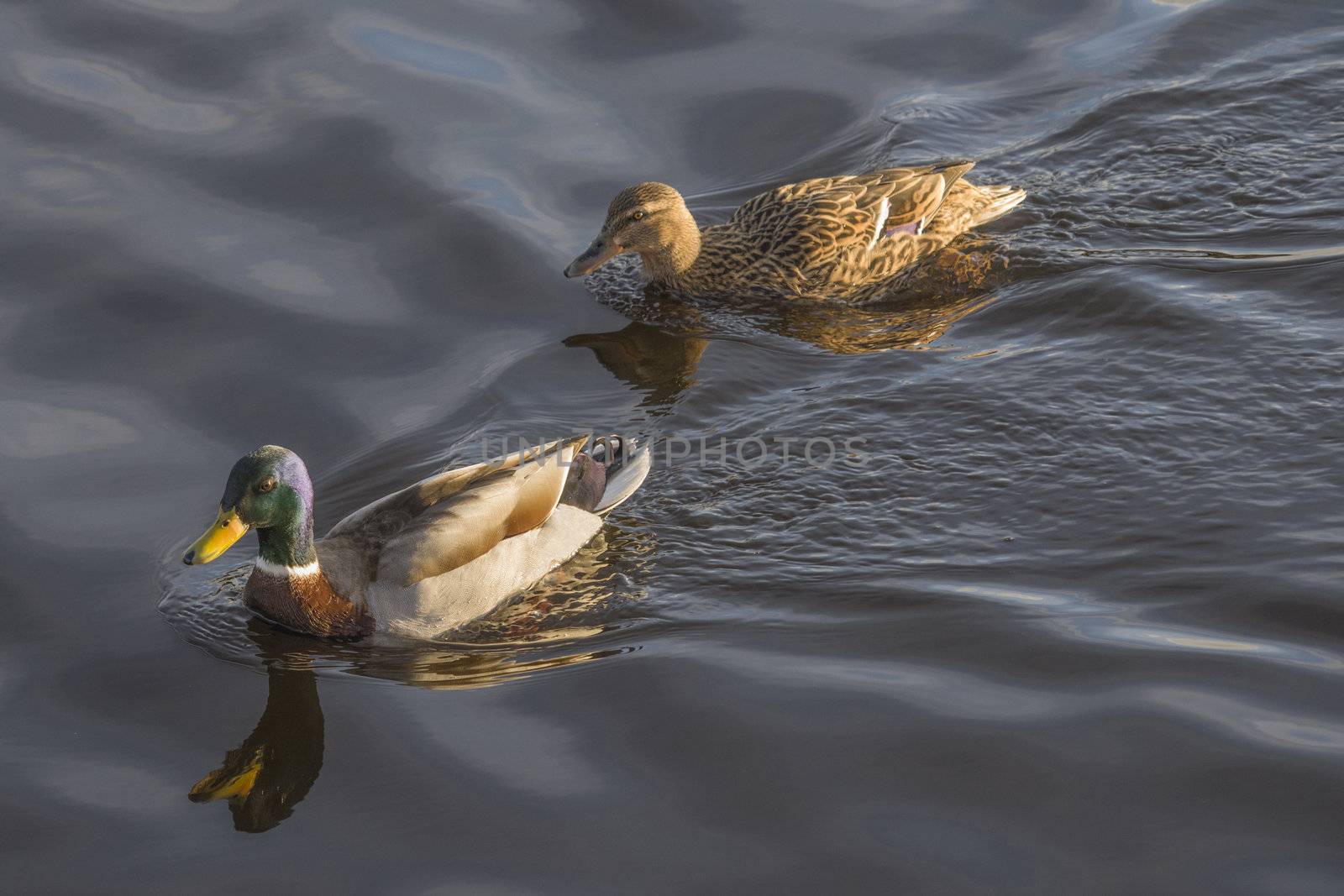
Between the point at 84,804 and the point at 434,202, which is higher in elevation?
the point at 434,202

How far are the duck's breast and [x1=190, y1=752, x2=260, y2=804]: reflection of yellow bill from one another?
3.11 ft

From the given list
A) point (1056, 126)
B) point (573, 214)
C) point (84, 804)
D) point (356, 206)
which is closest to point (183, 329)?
point (356, 206)

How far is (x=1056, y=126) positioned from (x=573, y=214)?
3107mm

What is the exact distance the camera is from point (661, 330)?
8.73 m

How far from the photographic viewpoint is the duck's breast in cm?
631

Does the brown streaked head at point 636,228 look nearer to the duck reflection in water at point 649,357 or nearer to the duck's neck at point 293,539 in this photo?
the duck reflection in water at point 649,357

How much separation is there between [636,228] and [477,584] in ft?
10.0

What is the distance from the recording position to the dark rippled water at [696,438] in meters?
5.23

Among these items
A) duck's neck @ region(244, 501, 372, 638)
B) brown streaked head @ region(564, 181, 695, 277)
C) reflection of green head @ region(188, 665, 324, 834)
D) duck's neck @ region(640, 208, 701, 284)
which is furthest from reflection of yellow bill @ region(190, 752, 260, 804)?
duck's neck @ region(640, 208, 701, 284)

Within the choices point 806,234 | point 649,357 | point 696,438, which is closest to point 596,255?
point 649,357

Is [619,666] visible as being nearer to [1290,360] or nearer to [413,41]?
[1290,360]

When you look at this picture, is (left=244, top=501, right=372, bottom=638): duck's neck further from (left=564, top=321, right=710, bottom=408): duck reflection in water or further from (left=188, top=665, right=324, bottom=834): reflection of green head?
(left=564, top=321, right=710, bottom=408): duck reflection in water

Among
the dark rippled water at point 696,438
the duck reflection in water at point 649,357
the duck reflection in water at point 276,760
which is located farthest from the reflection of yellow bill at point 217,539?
the duck reflection in water at point 649,357

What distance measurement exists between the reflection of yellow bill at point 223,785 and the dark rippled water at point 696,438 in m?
0.04
